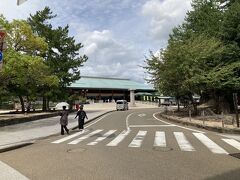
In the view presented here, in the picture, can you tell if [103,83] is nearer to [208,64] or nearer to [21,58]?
[208,64]

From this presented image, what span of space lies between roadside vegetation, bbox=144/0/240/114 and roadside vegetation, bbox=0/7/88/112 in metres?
11.3

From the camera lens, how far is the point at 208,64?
33781 mm

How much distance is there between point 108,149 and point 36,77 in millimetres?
20502

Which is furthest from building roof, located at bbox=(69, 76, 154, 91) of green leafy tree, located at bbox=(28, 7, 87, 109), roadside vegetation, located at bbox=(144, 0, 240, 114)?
roadside vegetation, located at bbox=(144, 0, 240, 114)

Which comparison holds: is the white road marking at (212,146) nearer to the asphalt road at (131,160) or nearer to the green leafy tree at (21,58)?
the asphalt road at (131,160)

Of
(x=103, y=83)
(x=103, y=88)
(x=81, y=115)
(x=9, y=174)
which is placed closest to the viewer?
(x=9, y=174)

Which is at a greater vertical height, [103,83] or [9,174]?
[103,83]

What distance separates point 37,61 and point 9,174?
63.7 feet

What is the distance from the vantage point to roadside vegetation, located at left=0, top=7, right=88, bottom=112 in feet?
89.4

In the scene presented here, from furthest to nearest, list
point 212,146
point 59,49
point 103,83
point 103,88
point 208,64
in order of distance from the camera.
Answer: point 103,83
point 103,88
point 59,49
point 208,64
point 212,146

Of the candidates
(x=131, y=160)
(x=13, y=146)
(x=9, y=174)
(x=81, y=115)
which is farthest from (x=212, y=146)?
(x=81, y=115)

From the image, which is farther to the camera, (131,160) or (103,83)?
(103,83)

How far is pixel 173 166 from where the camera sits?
9500 mm

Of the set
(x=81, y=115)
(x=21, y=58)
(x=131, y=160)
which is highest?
(x=21, y=58)
